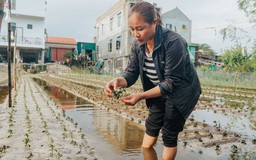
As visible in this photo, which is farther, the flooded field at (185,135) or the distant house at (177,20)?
the distant house at (177,20)

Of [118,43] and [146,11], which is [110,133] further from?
[118,43]

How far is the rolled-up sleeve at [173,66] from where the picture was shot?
262 centimetres

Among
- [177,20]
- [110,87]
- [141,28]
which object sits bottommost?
[110,87]

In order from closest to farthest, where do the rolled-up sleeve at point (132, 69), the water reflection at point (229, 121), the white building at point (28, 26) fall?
the rolled-up sleeve at point (132, 69), the water reflection at point (229, 121), the white building at point (28, 26)

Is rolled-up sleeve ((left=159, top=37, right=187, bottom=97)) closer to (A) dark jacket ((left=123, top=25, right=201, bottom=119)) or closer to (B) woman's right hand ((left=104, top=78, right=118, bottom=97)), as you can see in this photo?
(A) dark jacket ((left=123, top=25, right=201, bottom=119))

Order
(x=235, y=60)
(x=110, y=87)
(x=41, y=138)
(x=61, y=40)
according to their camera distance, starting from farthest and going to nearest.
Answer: (x=61, y=40) < (x=235, y=60) < (x=41, y=138) < (x=110, y=87)

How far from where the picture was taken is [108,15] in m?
35.5

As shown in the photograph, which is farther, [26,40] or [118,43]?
[26,40]

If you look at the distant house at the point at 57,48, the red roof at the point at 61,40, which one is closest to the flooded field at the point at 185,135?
the distant house at the point at 57,48

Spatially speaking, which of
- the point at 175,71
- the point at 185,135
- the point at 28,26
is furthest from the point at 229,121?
the point at 28,26

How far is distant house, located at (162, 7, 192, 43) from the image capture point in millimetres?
31234

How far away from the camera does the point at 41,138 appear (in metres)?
4.41

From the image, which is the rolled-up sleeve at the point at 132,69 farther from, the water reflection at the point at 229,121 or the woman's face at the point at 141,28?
the water reflection at the point at 229,121

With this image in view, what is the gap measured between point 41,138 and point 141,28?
2.72 m
